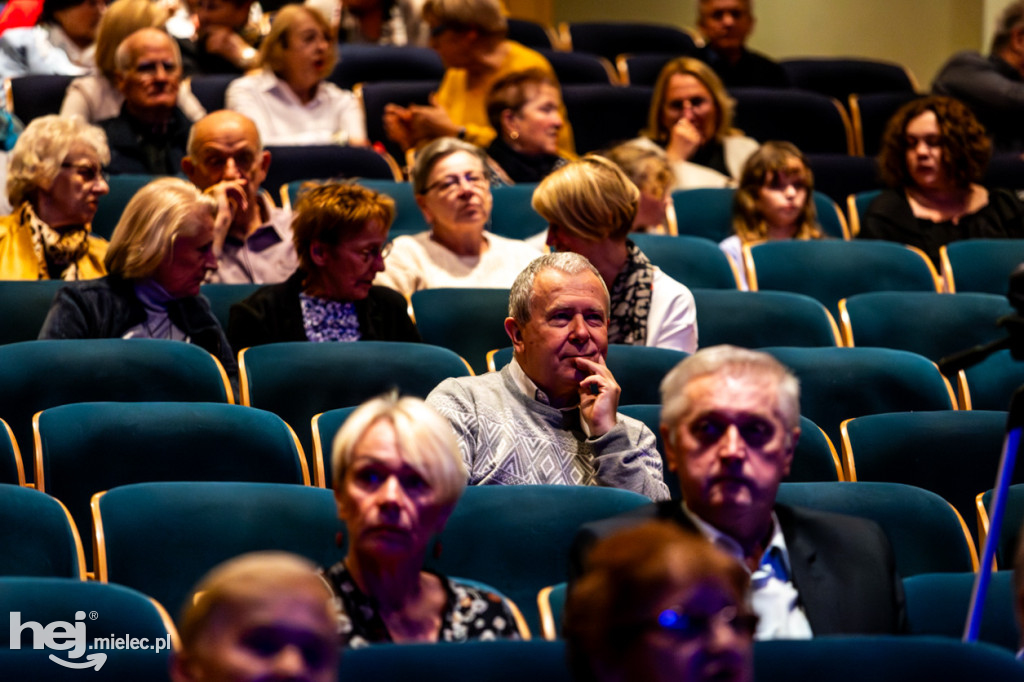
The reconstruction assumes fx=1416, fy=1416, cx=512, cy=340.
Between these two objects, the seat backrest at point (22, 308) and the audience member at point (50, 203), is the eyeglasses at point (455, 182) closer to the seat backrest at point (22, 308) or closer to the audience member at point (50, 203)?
the audience member at point (50, 203)

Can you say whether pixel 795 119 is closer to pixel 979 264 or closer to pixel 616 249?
pixel 979 264

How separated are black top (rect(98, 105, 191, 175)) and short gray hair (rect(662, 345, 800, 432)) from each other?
2.78 m

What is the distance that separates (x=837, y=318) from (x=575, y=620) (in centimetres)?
255

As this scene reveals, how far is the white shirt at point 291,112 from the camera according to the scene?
4.73 m

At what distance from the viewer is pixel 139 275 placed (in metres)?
2.99

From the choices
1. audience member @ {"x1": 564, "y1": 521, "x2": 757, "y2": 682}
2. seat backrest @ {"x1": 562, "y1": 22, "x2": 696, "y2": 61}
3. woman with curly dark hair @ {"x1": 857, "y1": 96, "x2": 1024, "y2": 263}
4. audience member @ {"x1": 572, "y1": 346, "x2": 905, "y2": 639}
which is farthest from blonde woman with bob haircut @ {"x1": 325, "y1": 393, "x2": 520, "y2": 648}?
seat backrest @ {"x1": 562, "y1": 22, "x2": 696, "y2": 61}

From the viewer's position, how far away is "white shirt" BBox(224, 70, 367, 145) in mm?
4734

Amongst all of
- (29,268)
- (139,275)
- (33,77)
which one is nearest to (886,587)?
(139,275)

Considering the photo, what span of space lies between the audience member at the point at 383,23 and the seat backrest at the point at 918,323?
3076mm

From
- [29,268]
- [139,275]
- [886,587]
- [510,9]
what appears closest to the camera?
[886,587]

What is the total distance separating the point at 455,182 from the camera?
3477 mm

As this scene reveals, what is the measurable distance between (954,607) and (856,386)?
42.8 inches

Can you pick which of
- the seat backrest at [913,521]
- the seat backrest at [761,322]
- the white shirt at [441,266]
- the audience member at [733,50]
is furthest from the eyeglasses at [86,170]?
the audience member at [733,50]

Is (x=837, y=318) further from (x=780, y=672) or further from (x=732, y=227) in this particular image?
(x=780, y=672)
